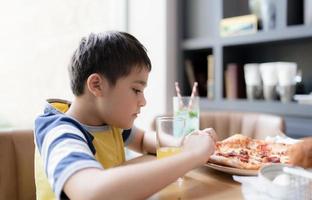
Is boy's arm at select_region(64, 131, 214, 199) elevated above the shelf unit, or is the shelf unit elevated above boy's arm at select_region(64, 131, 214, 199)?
the shelf unit

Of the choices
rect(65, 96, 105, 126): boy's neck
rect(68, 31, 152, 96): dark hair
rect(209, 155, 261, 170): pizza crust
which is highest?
rect(68, 31, 152, 96): dark hair

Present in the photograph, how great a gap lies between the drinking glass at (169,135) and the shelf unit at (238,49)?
1.18m

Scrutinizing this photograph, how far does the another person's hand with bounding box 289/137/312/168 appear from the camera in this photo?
0.61 m

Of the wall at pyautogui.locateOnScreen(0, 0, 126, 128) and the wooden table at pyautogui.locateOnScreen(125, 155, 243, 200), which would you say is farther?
the wall at pyautogui.locateOnScreen(0, 0, 126, 128)

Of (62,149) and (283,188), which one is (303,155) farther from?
(62,149)

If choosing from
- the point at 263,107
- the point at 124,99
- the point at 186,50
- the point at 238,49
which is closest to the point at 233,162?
the point at 124,99

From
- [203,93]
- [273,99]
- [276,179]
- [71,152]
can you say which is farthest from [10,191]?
[203,93]

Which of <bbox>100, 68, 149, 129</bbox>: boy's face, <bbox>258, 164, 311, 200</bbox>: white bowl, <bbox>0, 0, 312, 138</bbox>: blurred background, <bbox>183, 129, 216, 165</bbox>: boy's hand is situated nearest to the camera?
<bbox>258, 164, 311, 200</bbox>: white bowl

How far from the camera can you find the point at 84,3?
239 cm

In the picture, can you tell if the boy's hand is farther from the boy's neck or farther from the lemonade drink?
the boy's neck

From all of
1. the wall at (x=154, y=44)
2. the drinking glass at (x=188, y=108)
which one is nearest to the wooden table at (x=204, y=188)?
the drinking glass at (x=188, y=108)

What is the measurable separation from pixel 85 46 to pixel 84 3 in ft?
5.61

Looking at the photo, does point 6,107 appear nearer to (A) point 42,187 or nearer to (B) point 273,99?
(A) point 42,187

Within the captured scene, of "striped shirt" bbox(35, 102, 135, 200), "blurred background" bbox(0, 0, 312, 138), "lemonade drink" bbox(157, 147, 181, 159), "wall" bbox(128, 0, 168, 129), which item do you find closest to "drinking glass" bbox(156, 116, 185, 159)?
"lemonade drink" bbox(157, 147, 181, 159)
